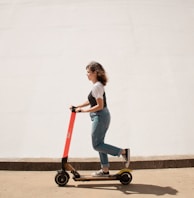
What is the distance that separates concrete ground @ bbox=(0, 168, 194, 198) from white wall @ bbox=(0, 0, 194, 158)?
1.79 feet

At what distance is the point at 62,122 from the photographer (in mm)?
5969

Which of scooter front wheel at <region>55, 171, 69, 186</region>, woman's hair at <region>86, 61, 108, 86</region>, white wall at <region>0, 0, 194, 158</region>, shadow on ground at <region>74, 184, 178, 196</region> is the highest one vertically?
white wall at <region>0, 0, 194, 158</region>

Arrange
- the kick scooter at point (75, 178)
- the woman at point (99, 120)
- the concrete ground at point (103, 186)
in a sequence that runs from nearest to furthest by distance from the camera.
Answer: the concrete ground at point (103, 186)
the woman at point (99, 120)
the kick scooter at point (75, 178)

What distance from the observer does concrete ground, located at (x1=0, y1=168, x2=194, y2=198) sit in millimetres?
3941

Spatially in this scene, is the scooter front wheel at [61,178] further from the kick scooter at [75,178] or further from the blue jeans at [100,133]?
the blue jeans at [100,133]

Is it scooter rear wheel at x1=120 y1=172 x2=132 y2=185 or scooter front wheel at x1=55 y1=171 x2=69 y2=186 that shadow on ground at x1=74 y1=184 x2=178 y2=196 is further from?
scooter front wheel at x1=55 y1=171 x2=69 y2=186

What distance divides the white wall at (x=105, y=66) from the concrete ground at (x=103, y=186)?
546mm

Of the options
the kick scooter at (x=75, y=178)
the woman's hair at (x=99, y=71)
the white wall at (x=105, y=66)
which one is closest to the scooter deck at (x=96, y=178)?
the kick scooter at (x=75, y=178)

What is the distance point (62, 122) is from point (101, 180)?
191 centimetres

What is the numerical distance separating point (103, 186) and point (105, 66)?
11.2 ft

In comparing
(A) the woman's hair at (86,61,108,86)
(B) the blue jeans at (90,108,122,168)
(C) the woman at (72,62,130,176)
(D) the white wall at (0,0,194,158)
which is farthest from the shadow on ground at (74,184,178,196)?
(A) the woman's hair at (86,61,108,86)

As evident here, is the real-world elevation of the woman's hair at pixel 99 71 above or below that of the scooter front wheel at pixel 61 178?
above

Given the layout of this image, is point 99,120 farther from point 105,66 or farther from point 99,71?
point 105,66

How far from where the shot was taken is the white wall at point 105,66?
5668 mm
